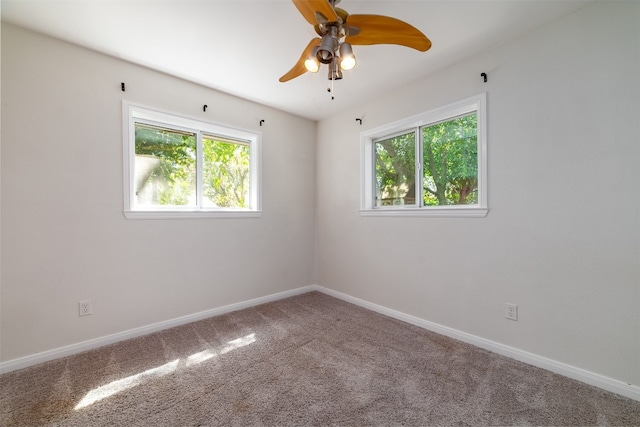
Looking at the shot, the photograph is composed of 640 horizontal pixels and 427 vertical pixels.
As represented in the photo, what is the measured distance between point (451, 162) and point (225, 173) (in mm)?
2466

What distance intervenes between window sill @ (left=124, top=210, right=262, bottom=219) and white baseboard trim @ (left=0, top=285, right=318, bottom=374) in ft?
3.32

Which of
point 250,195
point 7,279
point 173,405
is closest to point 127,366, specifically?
point 173,405

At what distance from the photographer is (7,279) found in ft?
6.22

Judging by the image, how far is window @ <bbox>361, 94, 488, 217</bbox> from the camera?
234 centimetres

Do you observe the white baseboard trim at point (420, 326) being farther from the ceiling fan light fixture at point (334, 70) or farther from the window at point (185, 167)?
the ceiling fan light fixture at point (334, 70)

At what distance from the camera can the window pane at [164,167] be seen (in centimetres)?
257

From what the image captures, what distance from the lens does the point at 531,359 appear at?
77.3 inches

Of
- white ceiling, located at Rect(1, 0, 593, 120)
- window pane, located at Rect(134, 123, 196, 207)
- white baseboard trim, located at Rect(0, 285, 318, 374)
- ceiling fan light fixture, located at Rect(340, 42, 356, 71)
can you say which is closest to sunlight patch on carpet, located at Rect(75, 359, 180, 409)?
white baseboard trim, located at Rect(0, 285, 318, 374)

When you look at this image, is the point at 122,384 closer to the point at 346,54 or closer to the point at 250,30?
the point at 346,54

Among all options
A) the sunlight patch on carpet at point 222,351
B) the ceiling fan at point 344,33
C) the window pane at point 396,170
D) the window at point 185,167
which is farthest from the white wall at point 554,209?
the window at point 185,167

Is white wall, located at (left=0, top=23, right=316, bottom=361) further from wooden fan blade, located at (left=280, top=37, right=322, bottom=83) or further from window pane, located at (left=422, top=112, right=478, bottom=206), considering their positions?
window pane, located at (left=422, top=112, right=478, bottom=206)

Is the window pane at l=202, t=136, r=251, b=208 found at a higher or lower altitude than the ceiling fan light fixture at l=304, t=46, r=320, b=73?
→ lower

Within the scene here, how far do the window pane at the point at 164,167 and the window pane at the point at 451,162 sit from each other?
8.21ft

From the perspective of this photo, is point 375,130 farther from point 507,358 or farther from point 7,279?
point 7,279
